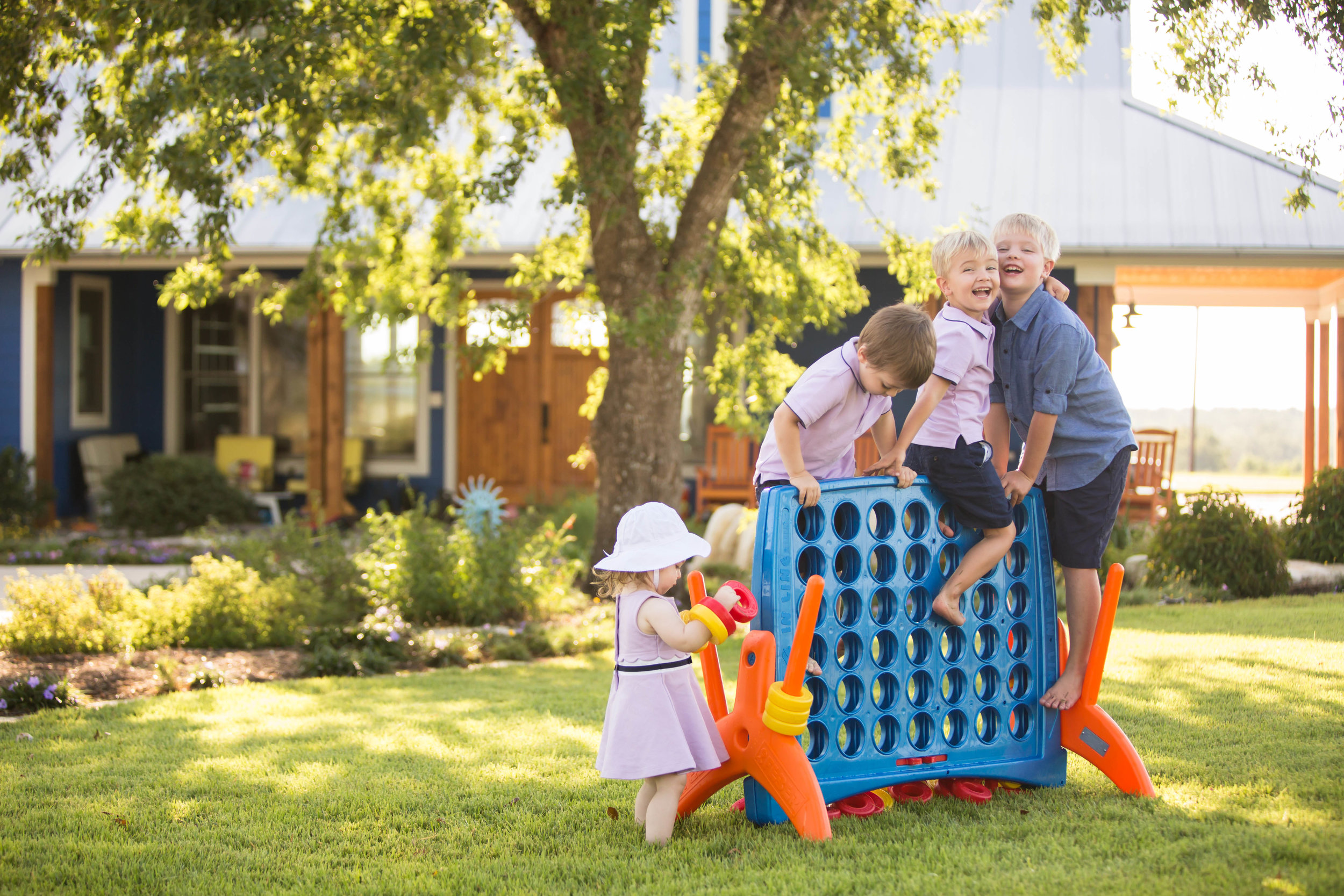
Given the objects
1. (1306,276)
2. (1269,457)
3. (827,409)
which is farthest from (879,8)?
(1269,457)

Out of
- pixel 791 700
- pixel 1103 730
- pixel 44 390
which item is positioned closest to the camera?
pixel 791 700

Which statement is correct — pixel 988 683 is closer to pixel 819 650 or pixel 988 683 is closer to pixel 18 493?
pixel 819 650

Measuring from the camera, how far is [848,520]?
12.1ft

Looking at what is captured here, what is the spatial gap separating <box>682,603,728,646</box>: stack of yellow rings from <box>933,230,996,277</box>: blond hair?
1.37 m

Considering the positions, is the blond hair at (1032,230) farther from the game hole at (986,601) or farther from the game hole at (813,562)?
A: the game hole at (813,562)

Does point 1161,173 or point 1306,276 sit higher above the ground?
point 1161,173

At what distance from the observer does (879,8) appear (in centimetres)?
756

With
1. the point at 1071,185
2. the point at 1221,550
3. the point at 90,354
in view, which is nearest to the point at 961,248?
the point at 1221,550

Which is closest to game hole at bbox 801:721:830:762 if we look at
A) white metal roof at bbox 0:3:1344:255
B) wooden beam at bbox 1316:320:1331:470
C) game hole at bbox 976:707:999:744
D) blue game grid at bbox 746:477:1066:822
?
blue game grid at bbox 746:477:1066:822

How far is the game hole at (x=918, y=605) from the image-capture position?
12.3ft

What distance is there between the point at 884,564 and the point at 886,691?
0.42 metres

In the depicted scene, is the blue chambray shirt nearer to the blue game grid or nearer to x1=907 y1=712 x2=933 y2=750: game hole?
the blue game grid

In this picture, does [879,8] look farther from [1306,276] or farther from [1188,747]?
[1306,276]

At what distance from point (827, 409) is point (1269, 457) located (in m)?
25.2
